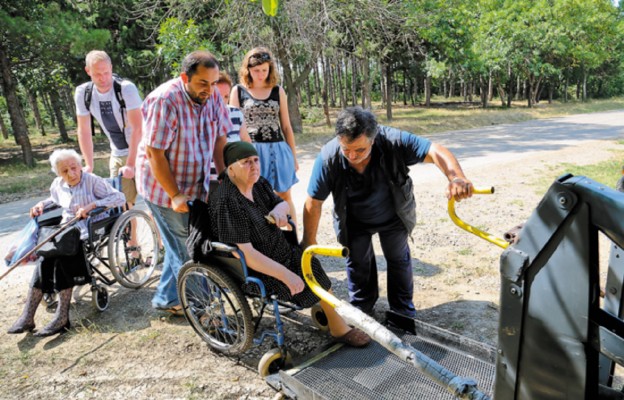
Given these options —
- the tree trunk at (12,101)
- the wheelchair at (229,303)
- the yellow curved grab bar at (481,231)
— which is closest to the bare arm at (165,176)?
the wheelchair at (229,303)

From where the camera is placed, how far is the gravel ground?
2779mm

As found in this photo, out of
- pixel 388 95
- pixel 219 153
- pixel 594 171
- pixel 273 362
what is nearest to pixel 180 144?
pixel 219 153

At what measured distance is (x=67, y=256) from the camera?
3334 millimetres

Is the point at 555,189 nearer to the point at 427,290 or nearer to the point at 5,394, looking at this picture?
the point at 427,290

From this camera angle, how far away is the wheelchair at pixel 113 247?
356cm

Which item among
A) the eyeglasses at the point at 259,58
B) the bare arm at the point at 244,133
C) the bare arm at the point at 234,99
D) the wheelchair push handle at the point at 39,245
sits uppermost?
the eyeglasses at the point at 259,58

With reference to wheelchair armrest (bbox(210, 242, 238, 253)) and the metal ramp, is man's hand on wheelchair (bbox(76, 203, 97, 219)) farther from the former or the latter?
the metal ramp

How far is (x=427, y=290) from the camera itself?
3.80m

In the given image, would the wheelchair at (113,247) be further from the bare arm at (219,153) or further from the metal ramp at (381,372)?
the metal ramp at (381,372)

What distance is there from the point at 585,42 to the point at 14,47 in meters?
30.2

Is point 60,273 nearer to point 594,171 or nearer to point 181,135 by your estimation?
point 181,135

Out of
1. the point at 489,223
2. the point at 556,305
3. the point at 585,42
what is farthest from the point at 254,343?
the point at 585,42

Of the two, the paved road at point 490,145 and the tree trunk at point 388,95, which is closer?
the paved road at point 490,145

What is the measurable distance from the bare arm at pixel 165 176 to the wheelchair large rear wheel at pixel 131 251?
1.07m
